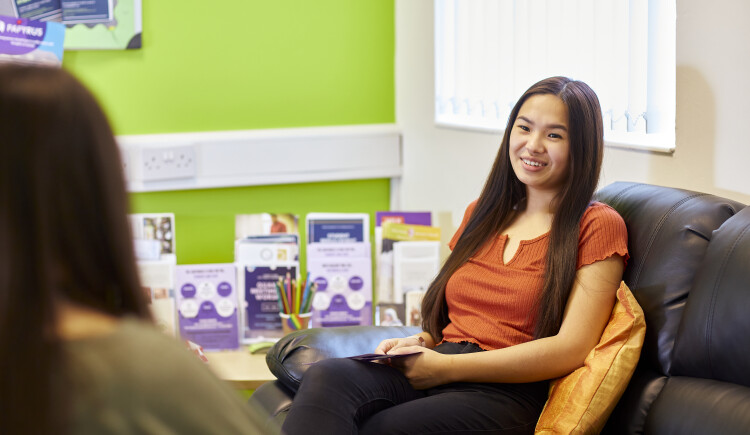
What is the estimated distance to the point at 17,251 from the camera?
65 cm

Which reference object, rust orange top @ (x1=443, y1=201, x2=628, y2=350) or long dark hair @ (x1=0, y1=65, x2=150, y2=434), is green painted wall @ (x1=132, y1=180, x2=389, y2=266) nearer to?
rust orange top @ (x1=443, y1=201, x2=628, y2=350)

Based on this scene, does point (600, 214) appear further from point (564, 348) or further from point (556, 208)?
point (564, 348)

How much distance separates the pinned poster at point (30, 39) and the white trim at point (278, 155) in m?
0.64

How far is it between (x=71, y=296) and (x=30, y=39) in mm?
1971

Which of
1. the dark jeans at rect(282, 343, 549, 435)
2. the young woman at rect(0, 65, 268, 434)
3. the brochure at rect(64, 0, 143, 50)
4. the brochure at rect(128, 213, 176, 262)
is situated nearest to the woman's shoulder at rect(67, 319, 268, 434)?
the young woman at rect(0, 65, 268, 434)

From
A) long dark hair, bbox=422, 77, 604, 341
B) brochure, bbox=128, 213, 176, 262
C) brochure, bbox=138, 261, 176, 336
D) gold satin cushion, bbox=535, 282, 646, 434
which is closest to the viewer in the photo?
gold satin cushion, bbox=535, 282, 646, 434

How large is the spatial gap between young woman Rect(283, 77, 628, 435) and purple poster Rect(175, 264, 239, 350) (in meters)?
0.94

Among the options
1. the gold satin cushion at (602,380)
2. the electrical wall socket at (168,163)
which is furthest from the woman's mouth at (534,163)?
the electrical wall socket at (168,163)

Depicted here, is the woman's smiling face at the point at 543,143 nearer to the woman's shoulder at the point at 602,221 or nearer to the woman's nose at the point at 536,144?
the woman's nose at the point at 536,144

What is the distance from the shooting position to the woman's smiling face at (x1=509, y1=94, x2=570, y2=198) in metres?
1.81

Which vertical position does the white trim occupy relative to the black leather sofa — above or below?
above

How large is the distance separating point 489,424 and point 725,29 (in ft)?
3.00

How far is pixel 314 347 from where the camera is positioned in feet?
6.45

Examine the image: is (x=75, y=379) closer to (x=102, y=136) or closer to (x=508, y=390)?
(x=102, y=136)
